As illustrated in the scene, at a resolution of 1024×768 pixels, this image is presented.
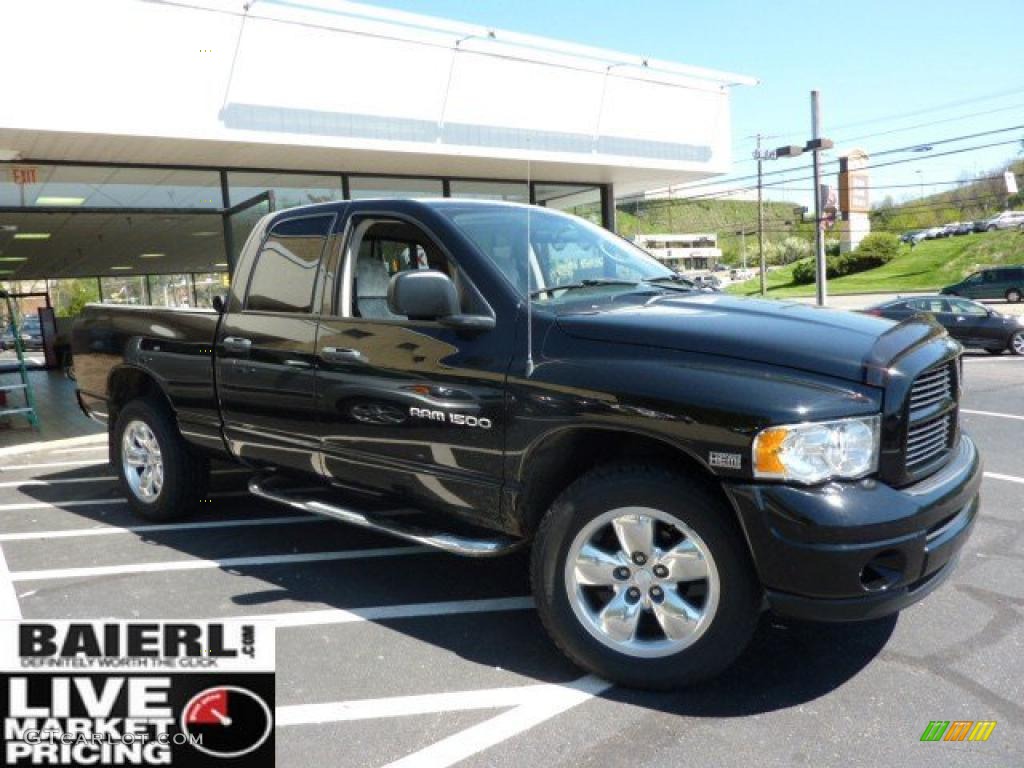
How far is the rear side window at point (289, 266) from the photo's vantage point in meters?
4.56

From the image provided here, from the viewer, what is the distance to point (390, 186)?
536 inches


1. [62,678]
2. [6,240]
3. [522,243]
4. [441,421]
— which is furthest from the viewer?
[6,240]

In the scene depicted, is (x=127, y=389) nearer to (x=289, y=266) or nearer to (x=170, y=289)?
(x=289, y=266)

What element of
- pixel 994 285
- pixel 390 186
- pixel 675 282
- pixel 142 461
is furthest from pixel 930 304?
pixel 994 285

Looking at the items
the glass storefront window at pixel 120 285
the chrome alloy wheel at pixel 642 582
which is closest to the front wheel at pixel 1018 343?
the chrome alloy wheel at pixel 642 582

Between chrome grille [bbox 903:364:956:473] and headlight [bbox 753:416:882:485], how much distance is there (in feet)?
0.77

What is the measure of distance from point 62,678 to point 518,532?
5.65 ft

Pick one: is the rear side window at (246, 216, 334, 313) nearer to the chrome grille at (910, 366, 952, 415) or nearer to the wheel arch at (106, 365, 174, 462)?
the wheel arch at (106, 365, 174, 462)

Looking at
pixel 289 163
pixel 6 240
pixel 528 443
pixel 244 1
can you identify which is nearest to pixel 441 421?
pixel 528 443

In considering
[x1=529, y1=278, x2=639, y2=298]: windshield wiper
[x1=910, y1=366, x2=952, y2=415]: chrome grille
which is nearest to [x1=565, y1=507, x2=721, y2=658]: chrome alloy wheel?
[x1=910, y1=366, x2=952, y2=415]: chrome grille

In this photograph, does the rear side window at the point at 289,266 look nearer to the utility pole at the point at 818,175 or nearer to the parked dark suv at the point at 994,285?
the utility pole at the point at 818,175

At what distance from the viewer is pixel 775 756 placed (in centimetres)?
281

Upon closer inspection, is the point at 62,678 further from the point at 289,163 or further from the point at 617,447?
the point at 289,163

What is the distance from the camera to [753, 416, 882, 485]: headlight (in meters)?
2.87
